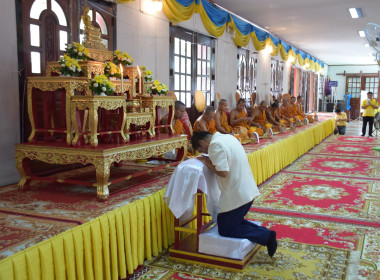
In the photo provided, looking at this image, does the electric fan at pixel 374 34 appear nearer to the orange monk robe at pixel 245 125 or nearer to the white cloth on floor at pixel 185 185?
the orange monk robe at pixel 245 125

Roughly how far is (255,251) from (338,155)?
596 cm

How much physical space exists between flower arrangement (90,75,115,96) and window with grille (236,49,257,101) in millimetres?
6778

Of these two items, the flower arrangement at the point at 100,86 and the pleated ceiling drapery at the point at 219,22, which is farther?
the pleated ceiling drapery at the point at 219,22

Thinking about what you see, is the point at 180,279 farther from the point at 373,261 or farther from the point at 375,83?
the point at 375,83

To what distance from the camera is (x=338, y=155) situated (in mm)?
8266

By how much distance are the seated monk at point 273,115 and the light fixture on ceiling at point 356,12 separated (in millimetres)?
2721

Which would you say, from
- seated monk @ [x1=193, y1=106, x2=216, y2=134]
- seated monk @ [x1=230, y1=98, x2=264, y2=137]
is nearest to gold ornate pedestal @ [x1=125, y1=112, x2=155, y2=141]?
seated monk @ [x1=193, y1=106, x2=216, y2=134]

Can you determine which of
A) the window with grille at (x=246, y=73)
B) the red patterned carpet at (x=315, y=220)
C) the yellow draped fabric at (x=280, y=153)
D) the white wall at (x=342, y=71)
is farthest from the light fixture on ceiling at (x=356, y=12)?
the white wall at (x=342, y=71)

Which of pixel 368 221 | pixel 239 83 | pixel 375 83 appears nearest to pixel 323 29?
pixel 239 83

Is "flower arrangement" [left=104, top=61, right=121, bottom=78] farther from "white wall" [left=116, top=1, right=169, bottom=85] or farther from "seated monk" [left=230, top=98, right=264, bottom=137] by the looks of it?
"seated monk" [left=230, top=98, right=264, bottom=137]

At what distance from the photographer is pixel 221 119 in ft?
22.9

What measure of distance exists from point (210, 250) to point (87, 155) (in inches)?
45.5

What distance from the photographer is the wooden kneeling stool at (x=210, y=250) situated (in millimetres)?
2732

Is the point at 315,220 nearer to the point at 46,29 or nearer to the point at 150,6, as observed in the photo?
the point at 46,29
